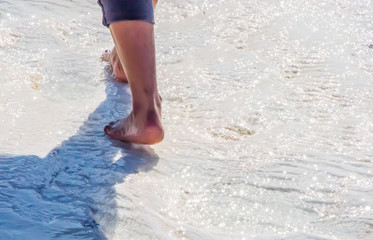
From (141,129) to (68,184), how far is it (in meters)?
0.35

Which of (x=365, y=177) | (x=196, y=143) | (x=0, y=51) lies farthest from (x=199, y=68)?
(x=365, y=177)

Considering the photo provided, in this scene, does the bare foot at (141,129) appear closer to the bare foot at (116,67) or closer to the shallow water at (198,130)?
the shallow water at (198,130)

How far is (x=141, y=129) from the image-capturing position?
192cm

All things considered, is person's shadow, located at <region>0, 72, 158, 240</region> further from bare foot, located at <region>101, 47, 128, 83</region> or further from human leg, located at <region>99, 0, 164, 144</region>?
bare foot, located at <region>101, 47, 128, 83</region>

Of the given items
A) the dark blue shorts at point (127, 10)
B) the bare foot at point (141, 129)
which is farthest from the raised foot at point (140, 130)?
the dark blue shorts at point (127, 10)

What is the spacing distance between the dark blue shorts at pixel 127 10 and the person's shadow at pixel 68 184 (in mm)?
454

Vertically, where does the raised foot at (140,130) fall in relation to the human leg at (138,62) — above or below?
→ below

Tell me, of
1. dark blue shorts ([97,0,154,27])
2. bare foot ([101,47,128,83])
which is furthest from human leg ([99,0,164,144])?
bare foot ([101,47,128,83])

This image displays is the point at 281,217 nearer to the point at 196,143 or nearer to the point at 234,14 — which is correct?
the point at 196,143

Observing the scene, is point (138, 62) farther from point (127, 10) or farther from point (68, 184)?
point (68, 184)

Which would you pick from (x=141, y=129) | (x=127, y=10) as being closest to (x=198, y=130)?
(x=141, y=129)

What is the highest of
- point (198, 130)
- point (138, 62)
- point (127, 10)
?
point (127, 10)

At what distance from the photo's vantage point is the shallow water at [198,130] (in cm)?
155

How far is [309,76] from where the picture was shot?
2.69 meters
